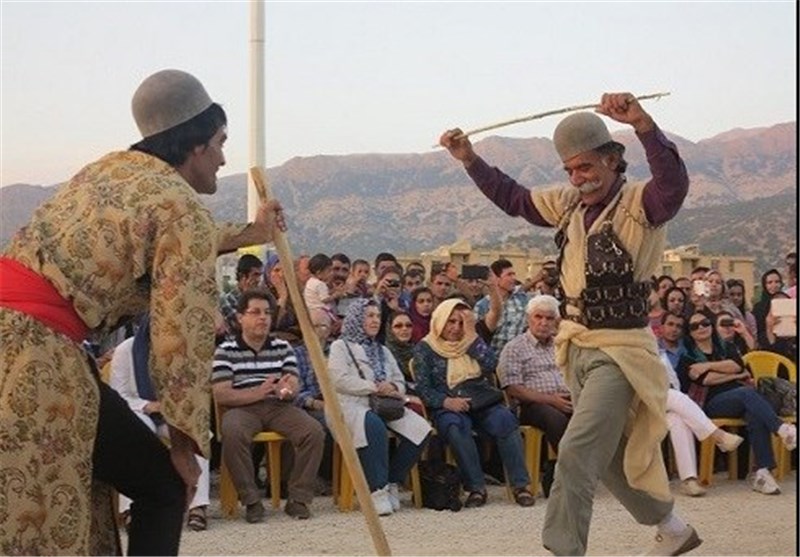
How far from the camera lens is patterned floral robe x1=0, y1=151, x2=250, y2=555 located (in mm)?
3967

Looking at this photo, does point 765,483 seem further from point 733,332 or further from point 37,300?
point 37,300

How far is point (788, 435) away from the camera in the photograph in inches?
379

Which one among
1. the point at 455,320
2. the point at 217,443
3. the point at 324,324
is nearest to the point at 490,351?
the point at 455,320

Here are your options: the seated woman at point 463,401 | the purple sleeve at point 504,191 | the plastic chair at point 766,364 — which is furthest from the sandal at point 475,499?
the purple sleeve at point 504,191

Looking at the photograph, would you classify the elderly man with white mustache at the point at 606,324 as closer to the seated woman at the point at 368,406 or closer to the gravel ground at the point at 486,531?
the gravel ground at the point at 486,531

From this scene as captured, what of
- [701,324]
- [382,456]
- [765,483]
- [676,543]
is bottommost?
[765,483]

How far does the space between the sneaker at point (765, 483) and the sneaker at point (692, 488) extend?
39cm

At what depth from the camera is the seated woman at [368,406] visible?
333 inches

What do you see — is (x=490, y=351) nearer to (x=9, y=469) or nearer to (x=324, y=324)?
(x=324, y=324)

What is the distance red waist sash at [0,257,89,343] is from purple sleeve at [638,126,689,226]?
2.38 meters

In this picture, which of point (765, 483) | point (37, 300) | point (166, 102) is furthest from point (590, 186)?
point (765, 483)

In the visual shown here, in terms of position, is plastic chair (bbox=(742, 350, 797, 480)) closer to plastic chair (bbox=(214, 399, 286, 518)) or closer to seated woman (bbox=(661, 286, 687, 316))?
seated woman (bbox=(661, 286, 687, 316))

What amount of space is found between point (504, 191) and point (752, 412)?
13.7ft

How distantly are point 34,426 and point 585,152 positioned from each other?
2619 mm
